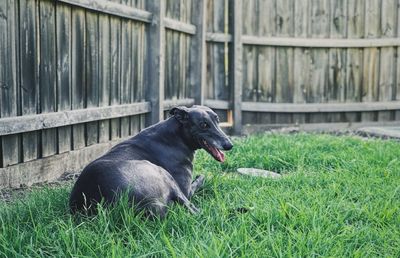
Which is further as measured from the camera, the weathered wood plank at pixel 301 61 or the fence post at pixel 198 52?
the weathered wood plank at pixel 301 61

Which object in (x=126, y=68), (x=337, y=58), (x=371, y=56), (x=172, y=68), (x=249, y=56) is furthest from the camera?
(x=371, y=56)

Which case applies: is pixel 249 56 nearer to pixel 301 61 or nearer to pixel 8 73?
pixel 301 61

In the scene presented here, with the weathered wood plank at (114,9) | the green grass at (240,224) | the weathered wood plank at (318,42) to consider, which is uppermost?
the weathered wood plank at (114,9)

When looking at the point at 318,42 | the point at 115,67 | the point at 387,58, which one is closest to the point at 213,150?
the point at 115,67

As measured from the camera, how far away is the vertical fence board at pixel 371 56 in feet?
31.4

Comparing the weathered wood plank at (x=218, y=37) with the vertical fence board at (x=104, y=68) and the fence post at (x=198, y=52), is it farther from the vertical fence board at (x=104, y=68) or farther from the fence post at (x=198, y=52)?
the vertical fence board at (x=104, y=68)

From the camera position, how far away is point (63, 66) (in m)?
4.93

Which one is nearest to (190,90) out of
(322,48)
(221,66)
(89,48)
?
(221,66)

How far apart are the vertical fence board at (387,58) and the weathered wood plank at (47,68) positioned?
256 inches

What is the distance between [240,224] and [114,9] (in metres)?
3.47

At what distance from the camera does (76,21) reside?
16.9ft

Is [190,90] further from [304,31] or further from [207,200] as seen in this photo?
[207,200]

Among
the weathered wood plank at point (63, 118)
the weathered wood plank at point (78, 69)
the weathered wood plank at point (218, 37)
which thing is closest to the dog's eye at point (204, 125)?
the weathered wood plank at point (63, 118)

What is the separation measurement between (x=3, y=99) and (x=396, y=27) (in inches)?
295
